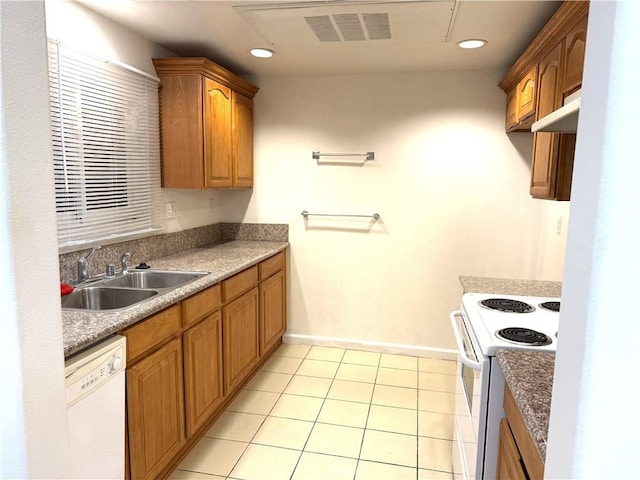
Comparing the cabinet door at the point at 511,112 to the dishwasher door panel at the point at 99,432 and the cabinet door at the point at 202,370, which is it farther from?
the dishwasher door panel at the point at 99,432

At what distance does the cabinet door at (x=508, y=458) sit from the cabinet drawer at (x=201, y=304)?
1.44m

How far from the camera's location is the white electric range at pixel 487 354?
1394 millimetres

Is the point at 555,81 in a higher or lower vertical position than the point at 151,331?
higher

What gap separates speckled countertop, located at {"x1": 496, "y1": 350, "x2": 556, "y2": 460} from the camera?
936 mm

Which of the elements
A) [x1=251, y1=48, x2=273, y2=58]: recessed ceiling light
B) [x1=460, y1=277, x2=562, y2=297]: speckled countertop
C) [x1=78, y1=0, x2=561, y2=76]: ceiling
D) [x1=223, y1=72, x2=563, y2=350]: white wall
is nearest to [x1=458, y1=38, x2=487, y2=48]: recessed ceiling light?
[x1=78, y1=0, x2=561, y2=76]: ceiling

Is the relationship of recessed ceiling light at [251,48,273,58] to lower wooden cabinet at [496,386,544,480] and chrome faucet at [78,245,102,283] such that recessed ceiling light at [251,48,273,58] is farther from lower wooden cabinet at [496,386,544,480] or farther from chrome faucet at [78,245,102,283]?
lower wooden cabinet at [496,386,544,480]

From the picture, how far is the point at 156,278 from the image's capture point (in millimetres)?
2510

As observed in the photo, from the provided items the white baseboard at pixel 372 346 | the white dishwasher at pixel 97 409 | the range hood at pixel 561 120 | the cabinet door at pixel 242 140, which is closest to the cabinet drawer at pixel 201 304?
the white dishwasher at pixel 97 409

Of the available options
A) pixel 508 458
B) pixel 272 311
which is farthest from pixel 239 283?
pixel 508 458

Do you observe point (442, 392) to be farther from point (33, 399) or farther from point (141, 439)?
point (33, 399)

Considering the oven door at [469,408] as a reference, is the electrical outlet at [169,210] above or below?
above

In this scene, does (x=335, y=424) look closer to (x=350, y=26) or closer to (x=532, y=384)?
(x=532, y=384)

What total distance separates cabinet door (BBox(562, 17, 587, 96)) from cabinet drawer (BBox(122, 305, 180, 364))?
6.49ft

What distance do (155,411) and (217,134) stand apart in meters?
1.84
